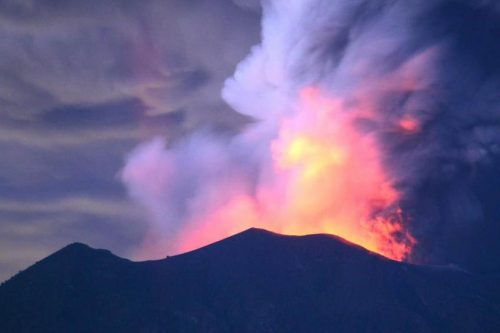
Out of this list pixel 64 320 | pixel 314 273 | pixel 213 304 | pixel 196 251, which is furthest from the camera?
pixel 196 251

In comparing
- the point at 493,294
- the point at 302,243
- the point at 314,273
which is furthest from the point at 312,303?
the point at 493,294

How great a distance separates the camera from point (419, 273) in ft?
503

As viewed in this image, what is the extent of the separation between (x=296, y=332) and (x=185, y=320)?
69.8ft

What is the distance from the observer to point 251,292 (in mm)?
142875

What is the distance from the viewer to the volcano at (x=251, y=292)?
432 ft

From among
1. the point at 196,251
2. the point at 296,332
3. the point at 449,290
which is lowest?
the point at 296,332

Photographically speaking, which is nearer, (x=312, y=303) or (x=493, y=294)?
(x=312, y=303)

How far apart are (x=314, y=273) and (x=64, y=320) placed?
53185mm

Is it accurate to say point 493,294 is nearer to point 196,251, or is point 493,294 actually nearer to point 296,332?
point 296,332

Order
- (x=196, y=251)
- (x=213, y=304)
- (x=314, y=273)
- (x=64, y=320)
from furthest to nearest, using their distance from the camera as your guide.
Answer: (x=196, y=251) → (x=314, y=273) → (x=213, y=304) → (x=64, y=320)

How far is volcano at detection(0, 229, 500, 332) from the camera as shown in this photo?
132 meters

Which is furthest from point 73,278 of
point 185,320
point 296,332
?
point 296,332

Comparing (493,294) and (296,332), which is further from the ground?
(493,294)

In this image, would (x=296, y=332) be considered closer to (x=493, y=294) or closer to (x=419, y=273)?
(x=419, y=273)
